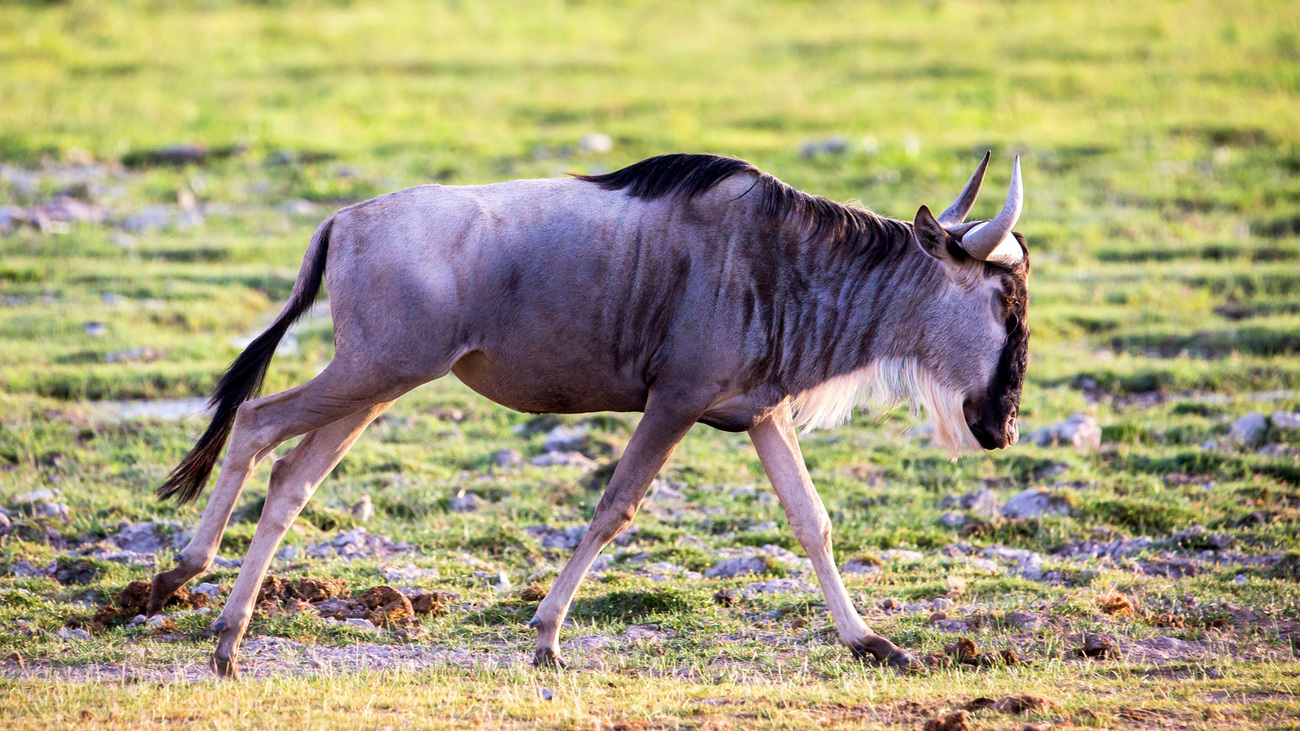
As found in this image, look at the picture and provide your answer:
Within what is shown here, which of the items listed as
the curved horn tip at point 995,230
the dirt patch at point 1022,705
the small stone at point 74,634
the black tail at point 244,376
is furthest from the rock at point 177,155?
the dirt patch at point 1022,705

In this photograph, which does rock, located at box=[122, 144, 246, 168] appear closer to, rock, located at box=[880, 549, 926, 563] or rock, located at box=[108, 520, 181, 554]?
rock, located at box=[108, 520, 181, 554]

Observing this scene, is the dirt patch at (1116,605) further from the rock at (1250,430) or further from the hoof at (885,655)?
the rock at (1250,430)

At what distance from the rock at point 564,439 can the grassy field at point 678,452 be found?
9cm

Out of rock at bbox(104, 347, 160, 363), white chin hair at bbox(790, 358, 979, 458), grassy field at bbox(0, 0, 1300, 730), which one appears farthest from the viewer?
rock at bbox(104, 347, 160, 363)

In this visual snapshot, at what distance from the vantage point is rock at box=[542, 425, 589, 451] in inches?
374

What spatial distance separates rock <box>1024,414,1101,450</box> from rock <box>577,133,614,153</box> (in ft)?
33.5

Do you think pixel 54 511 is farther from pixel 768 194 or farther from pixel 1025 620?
pixel 1025 620

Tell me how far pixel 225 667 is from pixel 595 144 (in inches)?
545

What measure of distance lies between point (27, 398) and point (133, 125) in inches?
426

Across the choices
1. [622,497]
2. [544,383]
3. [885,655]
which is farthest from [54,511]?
[885,655]

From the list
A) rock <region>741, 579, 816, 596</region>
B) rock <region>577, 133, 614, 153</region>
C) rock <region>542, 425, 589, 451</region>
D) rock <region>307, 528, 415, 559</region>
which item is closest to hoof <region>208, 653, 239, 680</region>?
rock <region>307, 528, 415, 559</region>

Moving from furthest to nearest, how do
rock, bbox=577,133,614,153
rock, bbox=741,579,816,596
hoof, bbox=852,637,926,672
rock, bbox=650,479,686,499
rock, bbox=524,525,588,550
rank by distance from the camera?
rock, bbox=577,133,614,153 → rock, bbox=650,479,686,499 → rock, bbox=524,525,588,550 → rock, bbox=741,579,816,596 → hoof, bbox=852,637,926,672

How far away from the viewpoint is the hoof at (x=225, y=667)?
18.6 feet

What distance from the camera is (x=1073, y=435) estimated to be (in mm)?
9547
